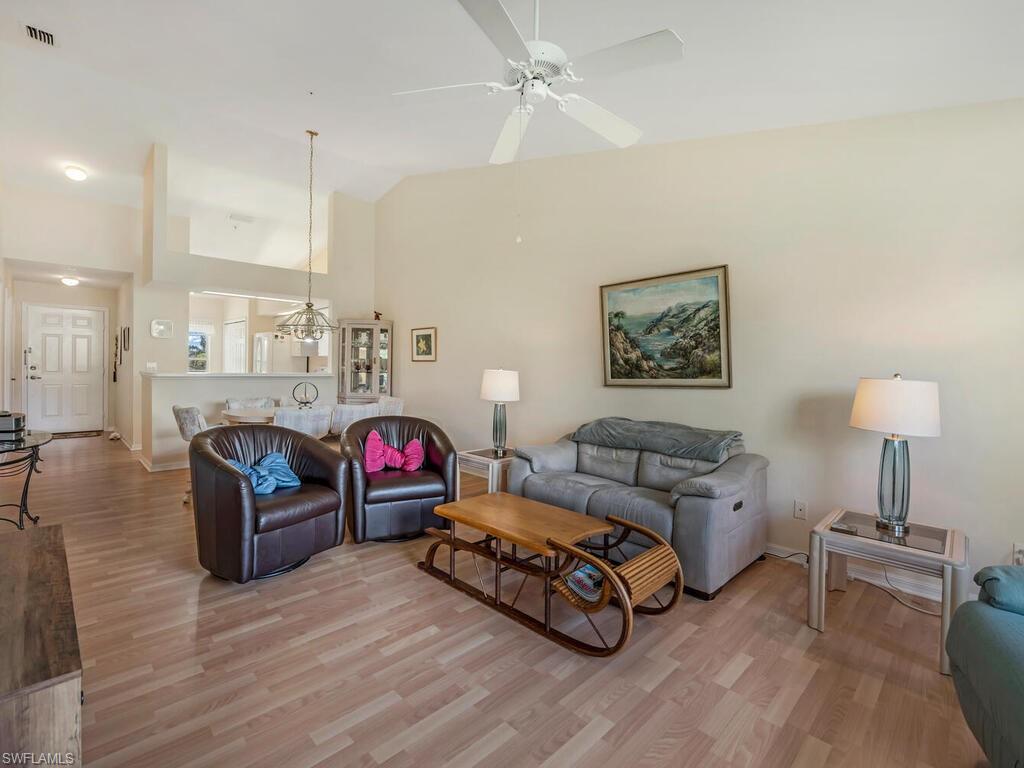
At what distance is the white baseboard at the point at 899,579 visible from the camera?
2.69 meters

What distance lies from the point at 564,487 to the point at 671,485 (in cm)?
72

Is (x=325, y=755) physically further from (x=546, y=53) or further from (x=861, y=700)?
(x=546, y=53)

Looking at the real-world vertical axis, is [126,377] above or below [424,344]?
below

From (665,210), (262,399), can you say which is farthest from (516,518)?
(262,399)

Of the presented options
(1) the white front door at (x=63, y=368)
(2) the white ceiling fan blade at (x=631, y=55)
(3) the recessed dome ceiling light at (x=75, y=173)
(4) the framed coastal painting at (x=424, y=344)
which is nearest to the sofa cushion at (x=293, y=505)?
(2) the white ceiling fan blade at (x=631, y=55)

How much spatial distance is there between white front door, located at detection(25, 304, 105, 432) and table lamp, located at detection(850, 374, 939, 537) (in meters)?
10.1

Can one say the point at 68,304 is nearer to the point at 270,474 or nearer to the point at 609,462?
the point at 270,474

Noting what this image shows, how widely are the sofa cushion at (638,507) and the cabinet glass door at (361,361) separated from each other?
4.37m

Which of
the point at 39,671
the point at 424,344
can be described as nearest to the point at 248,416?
the point at 424,344

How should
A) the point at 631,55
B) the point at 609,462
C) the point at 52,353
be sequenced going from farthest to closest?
the point at 52,353
the point at 609,462
the point at 631,55

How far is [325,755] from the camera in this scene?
1.55 metres

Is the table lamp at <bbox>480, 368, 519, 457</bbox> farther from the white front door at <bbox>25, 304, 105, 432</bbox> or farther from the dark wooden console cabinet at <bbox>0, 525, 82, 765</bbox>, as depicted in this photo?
the white front door at <bbox>25, 304, 105, 432</bbox>

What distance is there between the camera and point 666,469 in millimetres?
3320

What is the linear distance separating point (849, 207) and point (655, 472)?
2.05 meters
